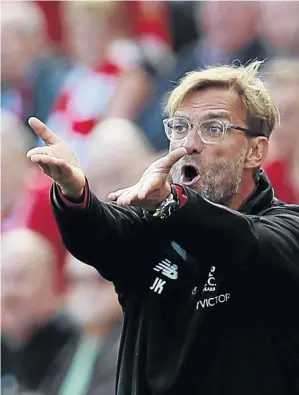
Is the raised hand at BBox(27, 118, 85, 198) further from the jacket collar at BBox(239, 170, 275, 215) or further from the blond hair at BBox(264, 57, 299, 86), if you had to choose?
the blond hair at BBox(264, 57, 299, 86)

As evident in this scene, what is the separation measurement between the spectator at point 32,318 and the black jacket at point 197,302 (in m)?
1.78

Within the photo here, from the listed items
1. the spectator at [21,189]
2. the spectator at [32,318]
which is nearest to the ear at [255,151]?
the spectator at [32,318]

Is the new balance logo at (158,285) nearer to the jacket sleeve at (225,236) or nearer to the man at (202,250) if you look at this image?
the man at (202,250)

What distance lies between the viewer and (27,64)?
5.82 metres

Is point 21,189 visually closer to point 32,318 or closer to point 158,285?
point 32,318

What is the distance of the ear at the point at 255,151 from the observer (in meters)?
3.06

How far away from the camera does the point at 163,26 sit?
5430 mm

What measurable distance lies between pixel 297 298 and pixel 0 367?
8.33ft

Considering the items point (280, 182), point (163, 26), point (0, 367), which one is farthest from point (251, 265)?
point (163, 26)

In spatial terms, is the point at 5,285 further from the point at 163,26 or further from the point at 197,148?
the point at 197,148

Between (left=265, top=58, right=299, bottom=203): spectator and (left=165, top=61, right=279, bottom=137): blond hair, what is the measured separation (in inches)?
53.9

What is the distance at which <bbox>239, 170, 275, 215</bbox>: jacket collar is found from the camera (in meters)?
2.95

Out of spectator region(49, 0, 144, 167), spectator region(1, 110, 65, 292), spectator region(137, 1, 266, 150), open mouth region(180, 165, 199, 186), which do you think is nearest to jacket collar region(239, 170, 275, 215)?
open mouth region(180, 165, 199, 186)

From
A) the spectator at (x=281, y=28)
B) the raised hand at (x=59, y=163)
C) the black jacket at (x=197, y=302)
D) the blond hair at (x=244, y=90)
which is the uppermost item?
the spectator at (x=281, y=28)
